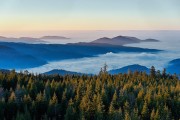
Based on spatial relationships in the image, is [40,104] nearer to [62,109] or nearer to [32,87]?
[62,109]

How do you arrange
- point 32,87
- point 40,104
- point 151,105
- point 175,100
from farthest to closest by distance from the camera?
point 32,87 < point 175,100 < point 151,105 < point 40,104

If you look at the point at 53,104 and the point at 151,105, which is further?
the point at 151,105

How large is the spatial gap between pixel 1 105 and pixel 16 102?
388 centimetres

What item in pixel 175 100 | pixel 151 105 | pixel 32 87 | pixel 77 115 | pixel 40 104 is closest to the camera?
pixel 77 115

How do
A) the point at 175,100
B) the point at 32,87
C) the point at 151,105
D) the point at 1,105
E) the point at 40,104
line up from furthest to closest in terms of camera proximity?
the point at 32,87
the point at 175,100
the point at 151,105
the point at 40,104
the point at 1,105

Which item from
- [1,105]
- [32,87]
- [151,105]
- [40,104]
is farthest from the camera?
[32,87]

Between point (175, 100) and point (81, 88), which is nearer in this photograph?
point (175, 100)

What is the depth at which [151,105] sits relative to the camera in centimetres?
8731

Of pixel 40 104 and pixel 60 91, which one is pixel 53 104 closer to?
pixel 40 104

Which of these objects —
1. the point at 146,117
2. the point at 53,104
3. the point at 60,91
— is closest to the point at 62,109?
the point at 53,104

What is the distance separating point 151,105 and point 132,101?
211 inches

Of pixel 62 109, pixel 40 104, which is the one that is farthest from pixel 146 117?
pixel 40 104

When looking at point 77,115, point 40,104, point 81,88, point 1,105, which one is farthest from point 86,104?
point 81,88

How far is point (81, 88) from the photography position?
102188mm
